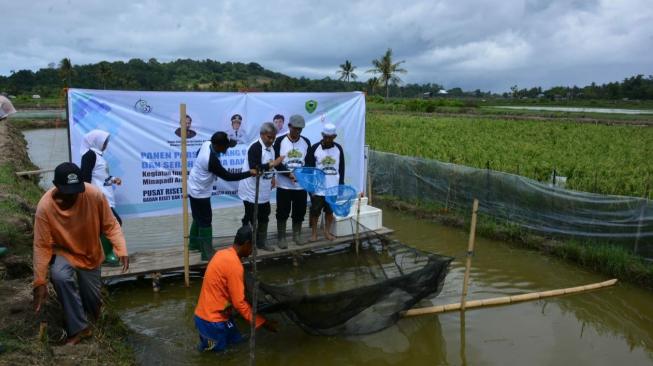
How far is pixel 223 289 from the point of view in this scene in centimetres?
399

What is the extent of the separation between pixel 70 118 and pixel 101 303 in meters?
2.51

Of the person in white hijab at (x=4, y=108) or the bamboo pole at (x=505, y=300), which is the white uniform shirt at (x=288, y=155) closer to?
the bamboo pole at (x=505, y=300)

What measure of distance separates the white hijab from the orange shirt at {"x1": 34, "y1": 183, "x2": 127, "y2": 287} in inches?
71.4

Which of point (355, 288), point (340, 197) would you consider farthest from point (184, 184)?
point (355, 288)

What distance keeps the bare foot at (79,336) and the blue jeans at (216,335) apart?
0.86 m

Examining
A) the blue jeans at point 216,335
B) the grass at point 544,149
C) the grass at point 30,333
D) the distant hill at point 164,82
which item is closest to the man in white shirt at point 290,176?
the blue jeans at point 216,335

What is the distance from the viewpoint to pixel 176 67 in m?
70.9

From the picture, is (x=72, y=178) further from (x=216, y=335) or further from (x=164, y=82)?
(x=164, y=82)

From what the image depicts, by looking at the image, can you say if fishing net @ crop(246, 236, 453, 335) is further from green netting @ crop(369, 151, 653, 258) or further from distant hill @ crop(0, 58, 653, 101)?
distant hill @ crop(0, 58, 653, 101)

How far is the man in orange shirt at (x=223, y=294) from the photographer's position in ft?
12.9

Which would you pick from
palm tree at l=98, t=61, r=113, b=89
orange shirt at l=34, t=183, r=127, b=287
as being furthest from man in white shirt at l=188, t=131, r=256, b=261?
palm tree at l=98, t=61, r=113, b=89

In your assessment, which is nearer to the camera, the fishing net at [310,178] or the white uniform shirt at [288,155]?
the fishing net at [310,178]

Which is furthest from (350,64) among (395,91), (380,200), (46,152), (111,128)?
(111,128)

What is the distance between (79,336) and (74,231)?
881 mm
